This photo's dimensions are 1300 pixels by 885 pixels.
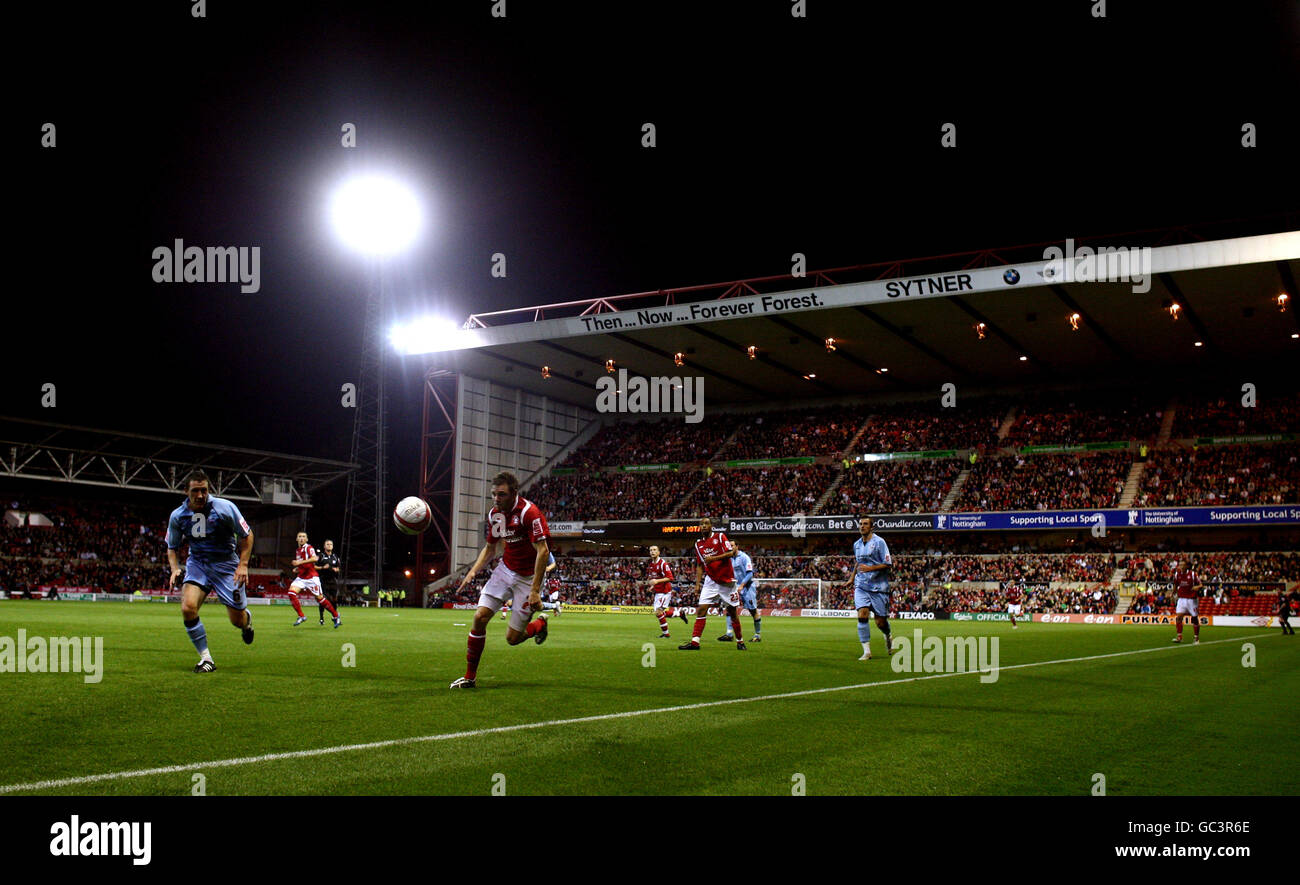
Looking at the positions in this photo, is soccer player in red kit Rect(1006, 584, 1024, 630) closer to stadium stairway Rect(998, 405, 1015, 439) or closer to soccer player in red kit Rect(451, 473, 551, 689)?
stadium stairway Rect(998, 405, 1015, 439)

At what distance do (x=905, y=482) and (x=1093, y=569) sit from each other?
1168cm

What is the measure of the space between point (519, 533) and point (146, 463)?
162 ft

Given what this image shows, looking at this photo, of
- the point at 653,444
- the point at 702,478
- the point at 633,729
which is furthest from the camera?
the point at 653,444

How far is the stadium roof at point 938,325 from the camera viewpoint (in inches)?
1534

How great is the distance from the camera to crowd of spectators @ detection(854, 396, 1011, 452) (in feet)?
178

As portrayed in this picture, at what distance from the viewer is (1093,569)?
4384cm

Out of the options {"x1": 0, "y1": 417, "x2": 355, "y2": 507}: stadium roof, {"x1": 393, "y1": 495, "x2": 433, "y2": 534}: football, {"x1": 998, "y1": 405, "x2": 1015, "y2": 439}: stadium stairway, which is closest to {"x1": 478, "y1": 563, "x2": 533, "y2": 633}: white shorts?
{"x1": 393, "y1": 495, "x2": 433, "y2": 534}: football

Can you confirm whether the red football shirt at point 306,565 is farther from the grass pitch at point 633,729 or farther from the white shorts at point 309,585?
the grass pitch at point 633,729

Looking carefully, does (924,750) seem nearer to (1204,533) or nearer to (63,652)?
(63,652)

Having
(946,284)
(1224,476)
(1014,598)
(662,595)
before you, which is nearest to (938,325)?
(946,284)

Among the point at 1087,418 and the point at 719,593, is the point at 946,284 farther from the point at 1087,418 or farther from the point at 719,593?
the point at 719,593

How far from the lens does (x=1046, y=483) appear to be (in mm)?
48500

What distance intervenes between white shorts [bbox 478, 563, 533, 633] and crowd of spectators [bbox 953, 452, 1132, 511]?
42.9m

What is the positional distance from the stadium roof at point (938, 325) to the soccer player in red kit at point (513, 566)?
111ft
